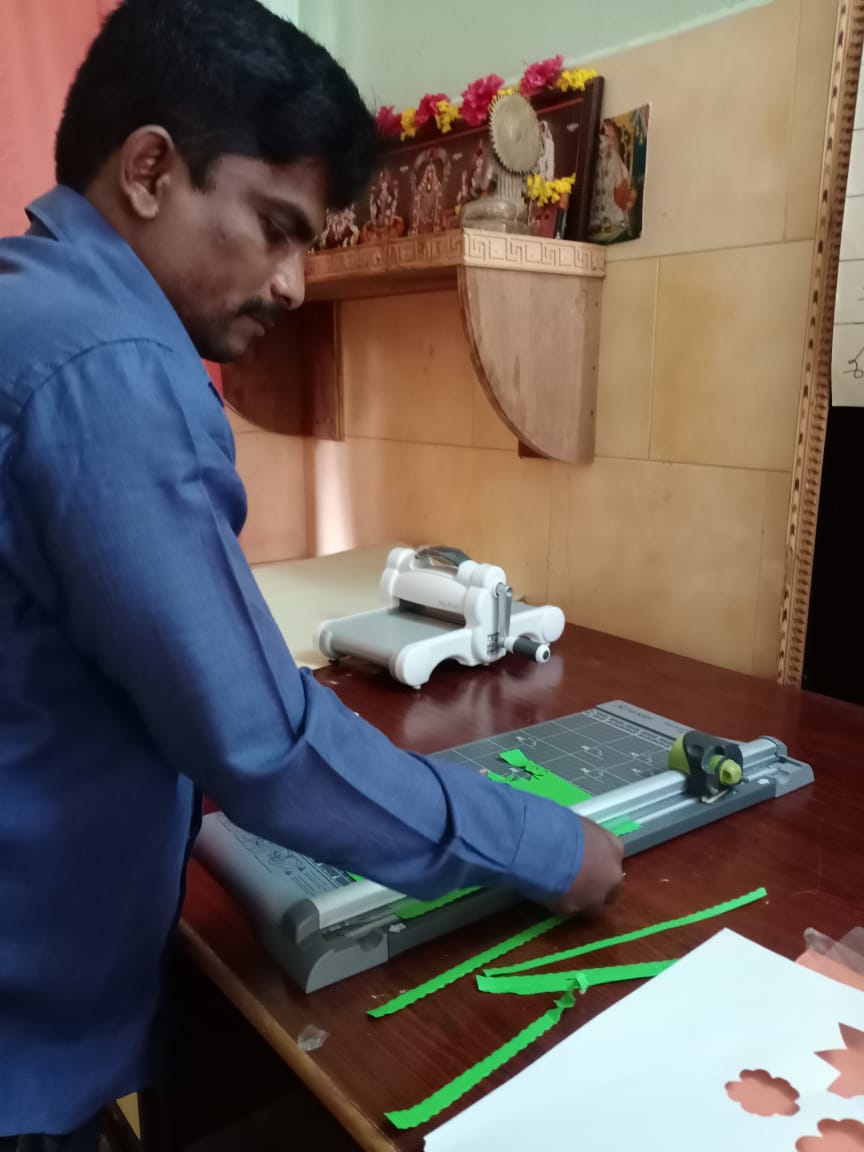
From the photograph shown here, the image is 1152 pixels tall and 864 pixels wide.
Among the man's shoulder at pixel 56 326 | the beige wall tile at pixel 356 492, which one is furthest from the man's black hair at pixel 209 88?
the beige wall tile at pixel 356 492

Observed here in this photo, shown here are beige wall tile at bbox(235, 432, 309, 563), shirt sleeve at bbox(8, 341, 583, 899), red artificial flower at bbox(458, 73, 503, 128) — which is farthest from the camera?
beige wall tile at bbox(235, 432, 309, 563)

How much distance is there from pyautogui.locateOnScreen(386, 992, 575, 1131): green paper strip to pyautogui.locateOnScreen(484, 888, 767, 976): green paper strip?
40mm

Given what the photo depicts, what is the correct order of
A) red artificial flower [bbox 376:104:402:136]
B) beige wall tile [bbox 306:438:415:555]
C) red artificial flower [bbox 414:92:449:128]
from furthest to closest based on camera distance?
beige wall tile [bbox 306:438:415:555] < red artificial flower [bbox 376:104:402:136] < red artificial flower [bbox 414:92:449:128]

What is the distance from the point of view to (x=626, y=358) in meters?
1.31

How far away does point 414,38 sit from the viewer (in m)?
1.64

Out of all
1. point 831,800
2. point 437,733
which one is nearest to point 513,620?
point 437,733

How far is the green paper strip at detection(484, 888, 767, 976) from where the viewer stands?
61 cm

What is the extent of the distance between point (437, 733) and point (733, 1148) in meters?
0.57

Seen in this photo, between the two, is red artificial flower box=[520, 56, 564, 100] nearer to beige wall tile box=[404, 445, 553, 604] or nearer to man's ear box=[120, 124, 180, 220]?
beige wall tile box=[404, 445, 553, 604]

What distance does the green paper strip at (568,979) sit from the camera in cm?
59

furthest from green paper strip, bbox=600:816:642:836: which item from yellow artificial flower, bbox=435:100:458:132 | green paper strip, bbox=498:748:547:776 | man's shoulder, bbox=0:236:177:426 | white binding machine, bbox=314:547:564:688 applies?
yellow artificial flower, bbox=435:100:458:132

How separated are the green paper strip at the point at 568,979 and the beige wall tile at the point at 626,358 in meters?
0.84

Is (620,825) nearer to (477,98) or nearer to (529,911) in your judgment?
(529,911)

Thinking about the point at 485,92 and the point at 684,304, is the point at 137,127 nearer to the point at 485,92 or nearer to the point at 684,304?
the point at 684,304
